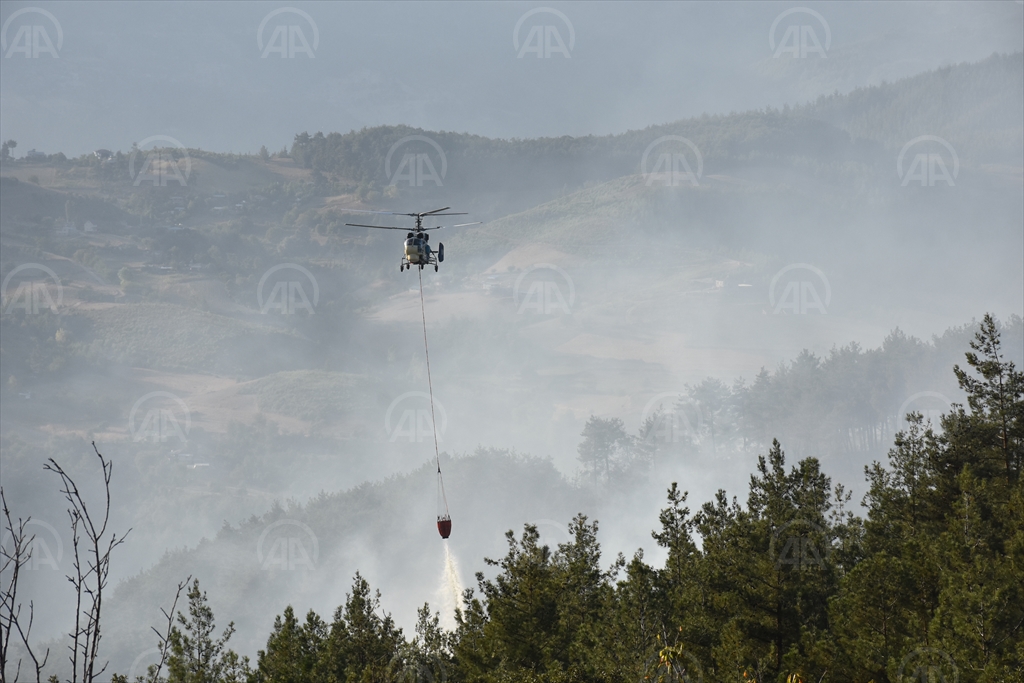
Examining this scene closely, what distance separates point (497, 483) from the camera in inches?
6427

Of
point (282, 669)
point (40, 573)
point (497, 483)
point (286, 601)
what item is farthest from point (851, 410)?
point (40, 573)

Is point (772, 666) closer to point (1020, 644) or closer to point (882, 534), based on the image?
point (1020, 644)
